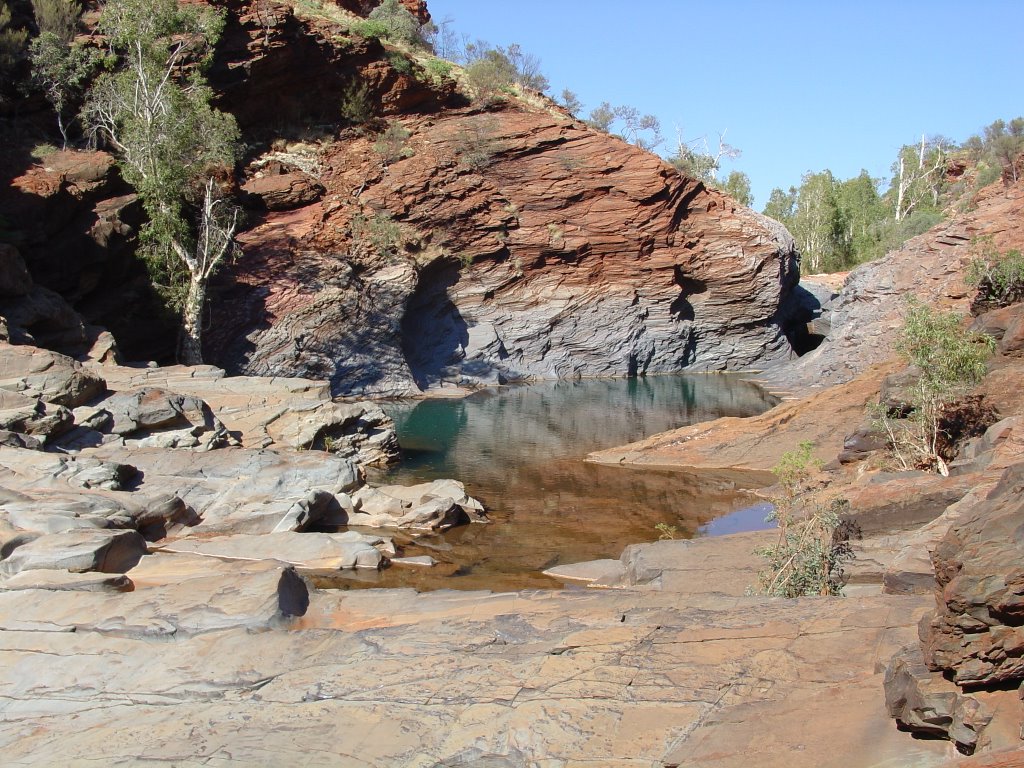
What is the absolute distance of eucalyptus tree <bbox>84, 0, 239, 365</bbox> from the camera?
882 inches

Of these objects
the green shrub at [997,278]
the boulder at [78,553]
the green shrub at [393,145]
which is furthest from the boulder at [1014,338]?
the green shrub at [393,145]

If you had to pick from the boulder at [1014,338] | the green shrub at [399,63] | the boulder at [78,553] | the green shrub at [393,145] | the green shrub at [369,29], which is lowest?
the boulder at [78,553]

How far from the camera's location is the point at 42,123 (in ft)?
86.2

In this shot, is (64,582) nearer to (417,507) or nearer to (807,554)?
(417,507)

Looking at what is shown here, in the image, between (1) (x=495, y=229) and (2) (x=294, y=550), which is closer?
(2) (x=294, y=550)

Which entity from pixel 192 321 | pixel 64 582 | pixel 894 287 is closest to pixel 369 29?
pixel 192 321

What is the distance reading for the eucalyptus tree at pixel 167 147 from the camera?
2239cm

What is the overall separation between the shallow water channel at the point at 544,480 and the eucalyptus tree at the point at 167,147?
6694 millimetres

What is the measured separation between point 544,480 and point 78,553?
31.4 feet

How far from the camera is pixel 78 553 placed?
330 inches

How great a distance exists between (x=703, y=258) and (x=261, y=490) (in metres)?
27.7

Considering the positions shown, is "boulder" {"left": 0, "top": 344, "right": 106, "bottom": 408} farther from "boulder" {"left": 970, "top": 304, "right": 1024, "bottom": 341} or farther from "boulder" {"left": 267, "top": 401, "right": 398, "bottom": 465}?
"boulder" {"left": 970, "top": 304, "right": 1024, "bottom": 341}

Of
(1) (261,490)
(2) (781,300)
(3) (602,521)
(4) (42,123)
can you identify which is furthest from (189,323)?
(2) (781,300)

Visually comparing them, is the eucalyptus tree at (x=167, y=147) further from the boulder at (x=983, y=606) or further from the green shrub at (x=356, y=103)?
the boulder at (x=983, y=606)
